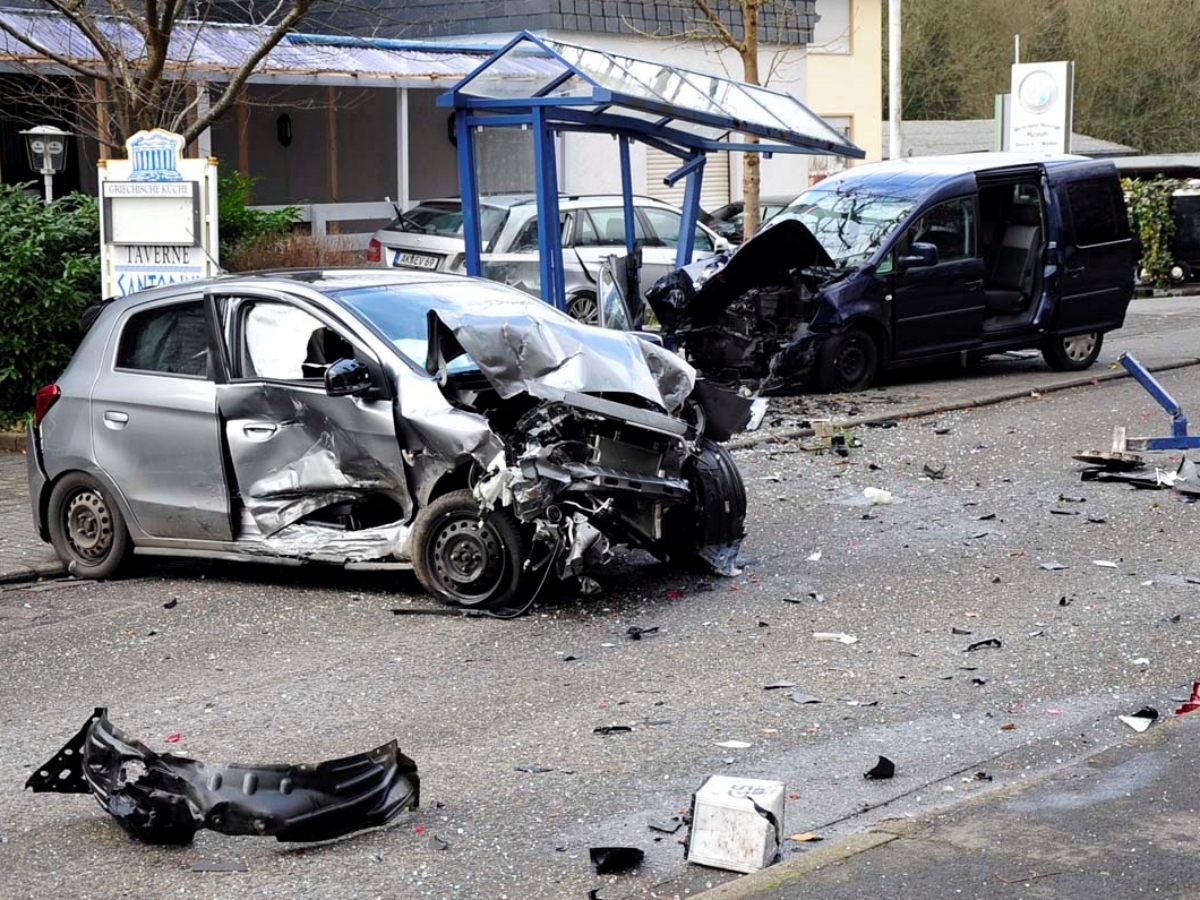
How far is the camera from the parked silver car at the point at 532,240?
63.4ft

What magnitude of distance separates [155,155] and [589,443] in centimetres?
Answer: 603

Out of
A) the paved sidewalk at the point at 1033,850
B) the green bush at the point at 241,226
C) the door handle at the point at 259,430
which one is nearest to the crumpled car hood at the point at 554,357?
the door handle at the point at 259,430

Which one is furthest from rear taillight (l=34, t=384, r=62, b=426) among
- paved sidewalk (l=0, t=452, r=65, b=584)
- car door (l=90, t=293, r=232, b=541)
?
paved sidewalk (l=0, t=452, r=65, b=584)

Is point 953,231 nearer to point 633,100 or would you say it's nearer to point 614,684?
point 633,100

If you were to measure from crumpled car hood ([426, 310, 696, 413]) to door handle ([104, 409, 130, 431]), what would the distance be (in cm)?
190

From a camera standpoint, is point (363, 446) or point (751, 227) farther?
point (751, 227)

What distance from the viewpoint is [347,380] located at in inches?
336

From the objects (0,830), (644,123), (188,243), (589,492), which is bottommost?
(0,830)

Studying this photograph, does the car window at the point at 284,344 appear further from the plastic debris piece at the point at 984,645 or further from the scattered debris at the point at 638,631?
the plastic debris piece at the point at 984,645

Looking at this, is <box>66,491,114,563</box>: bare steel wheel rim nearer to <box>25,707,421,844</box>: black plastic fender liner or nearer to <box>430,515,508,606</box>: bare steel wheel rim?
<box>430,515,508,606</box>: bare steel wheel rim

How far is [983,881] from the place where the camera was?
185 inches

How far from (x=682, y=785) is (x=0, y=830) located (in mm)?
2274

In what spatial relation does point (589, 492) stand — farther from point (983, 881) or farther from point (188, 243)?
point (188, 243)

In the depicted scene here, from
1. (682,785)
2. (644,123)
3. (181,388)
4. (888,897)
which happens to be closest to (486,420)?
(181,388)
